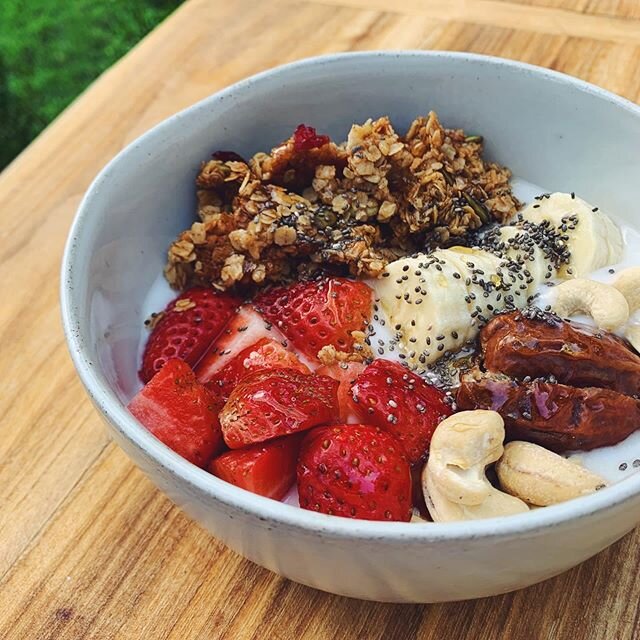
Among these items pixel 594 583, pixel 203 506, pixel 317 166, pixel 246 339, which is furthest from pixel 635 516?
pixel 317 166

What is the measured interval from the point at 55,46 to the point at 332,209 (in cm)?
210

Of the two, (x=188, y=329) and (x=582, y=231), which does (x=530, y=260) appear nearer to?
(x=582, y=231)

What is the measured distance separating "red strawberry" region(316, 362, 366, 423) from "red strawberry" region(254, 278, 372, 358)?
0.03m

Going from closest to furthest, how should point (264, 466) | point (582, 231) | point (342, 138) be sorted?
1. point (264, 466)
2. point (582, 231)
3. point (342, 138)

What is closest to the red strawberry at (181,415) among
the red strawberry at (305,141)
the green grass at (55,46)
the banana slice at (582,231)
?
the red strawberry at (305,141)

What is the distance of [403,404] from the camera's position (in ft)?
2.79

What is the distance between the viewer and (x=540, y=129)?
1.14m

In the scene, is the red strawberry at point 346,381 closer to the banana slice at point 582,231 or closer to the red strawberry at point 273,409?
the red strawberry at point 273,409

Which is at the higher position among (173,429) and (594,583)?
(173,429)

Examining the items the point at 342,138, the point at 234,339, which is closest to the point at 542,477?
the point at 234,339

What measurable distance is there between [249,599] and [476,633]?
0.77 feet

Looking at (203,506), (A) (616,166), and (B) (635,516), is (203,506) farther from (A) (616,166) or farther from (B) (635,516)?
(A) (616,166)

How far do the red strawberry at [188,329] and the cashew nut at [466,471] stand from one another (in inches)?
13.4

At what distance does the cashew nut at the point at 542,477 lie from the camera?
77 cm
